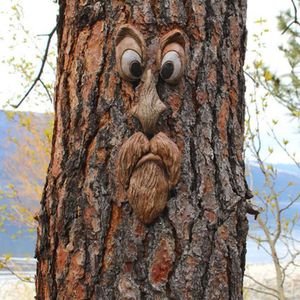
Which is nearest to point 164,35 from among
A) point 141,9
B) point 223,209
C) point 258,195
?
point 141,9

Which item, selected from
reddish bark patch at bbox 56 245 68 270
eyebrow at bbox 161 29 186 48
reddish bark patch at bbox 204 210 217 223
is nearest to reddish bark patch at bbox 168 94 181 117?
eyebrow at bbox 161 29 186 48

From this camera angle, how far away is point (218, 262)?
3.48ft

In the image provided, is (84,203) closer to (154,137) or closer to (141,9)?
(154,137)

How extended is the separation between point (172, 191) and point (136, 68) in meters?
0.25

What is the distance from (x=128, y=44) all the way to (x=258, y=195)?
2686 mm

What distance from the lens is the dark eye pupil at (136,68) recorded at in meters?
1.04

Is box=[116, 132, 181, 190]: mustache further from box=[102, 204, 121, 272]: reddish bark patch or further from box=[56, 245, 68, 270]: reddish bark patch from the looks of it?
box=[56, 245, 68, 270]: reddish bark patch

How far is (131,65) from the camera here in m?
1.04

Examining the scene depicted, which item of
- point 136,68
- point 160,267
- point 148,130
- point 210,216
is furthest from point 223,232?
point 136,68

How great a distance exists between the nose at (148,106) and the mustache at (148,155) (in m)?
0.02

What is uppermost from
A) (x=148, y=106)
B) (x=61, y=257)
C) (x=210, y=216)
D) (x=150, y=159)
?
(x=148, y=106)

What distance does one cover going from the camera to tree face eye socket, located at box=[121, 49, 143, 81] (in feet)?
3.40

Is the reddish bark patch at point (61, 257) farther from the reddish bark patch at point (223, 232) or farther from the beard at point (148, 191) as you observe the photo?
the reddish bark patch at point (223, 232)

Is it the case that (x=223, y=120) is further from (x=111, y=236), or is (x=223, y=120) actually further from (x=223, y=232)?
(x=111, y=236)
